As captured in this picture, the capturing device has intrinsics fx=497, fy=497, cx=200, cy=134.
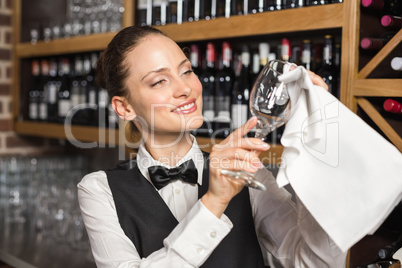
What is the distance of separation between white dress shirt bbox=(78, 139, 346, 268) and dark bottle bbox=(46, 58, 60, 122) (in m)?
1.28

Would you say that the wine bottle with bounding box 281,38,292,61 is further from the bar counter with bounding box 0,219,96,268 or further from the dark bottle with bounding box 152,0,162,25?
the bar counter with bounding box 0,219,96,268

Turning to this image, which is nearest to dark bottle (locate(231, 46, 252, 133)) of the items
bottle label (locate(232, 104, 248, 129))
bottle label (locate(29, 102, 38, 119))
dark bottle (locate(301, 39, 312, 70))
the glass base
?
bottle label (locate(232, 104, 248, 129))

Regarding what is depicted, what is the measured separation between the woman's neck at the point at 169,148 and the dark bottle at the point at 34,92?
142cm

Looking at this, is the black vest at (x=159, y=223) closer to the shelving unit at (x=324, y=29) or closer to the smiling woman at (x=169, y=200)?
the smiling woman at (x=169, y=200)

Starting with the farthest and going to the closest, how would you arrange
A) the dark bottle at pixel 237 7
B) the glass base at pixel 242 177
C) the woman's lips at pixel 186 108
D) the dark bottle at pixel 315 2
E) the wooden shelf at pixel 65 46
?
1. the wooden shelf at pixel 65 46
2. the dark bottle at pixel 237 7
3. the dark bottle at pixel 315 2
4. the woman's lips at pixel 186 108
5. the glass base at pixel 242 177

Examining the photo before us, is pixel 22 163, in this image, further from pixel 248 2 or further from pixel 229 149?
pixel 229 149

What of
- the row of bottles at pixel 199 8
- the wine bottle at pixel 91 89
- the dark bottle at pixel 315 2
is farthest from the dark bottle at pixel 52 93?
the dark bottle at pixel 315 2

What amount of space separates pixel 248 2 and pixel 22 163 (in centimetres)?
142

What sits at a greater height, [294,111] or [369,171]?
[294,111]

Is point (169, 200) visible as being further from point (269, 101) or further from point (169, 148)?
point (269, 101)

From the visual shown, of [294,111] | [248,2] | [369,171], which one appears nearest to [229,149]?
[294,111]

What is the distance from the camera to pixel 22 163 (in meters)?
2.43

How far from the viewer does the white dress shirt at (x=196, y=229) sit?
960 millimetres

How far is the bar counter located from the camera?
1853 mm
